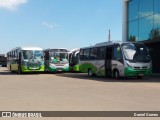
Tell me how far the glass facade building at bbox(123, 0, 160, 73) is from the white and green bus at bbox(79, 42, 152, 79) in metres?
5.91

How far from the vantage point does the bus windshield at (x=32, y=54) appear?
34.3m

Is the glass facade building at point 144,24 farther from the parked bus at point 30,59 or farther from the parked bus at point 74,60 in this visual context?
the parked bus at point 30,59

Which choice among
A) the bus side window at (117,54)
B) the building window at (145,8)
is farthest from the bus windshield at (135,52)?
the building window at (145,8)

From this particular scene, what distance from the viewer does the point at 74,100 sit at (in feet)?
40.4

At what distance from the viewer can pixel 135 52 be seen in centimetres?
2434

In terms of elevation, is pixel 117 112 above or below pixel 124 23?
below

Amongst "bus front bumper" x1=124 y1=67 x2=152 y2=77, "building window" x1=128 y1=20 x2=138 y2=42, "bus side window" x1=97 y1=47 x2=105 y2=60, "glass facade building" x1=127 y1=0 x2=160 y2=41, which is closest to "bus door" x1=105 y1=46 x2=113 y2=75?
"bus side window" x1=97 y1=47 x2=105 y2=60

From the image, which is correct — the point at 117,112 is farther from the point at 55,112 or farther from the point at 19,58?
the point at 19,58

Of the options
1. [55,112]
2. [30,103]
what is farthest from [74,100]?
[55,112]

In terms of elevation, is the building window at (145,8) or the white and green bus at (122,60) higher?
the building window at (145,8)

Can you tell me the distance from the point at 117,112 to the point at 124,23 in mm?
30029

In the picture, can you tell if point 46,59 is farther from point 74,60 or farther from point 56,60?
point 74,60

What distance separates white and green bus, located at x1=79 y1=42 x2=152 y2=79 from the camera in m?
24.0

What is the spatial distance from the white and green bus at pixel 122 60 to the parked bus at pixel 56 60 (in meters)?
6.89
